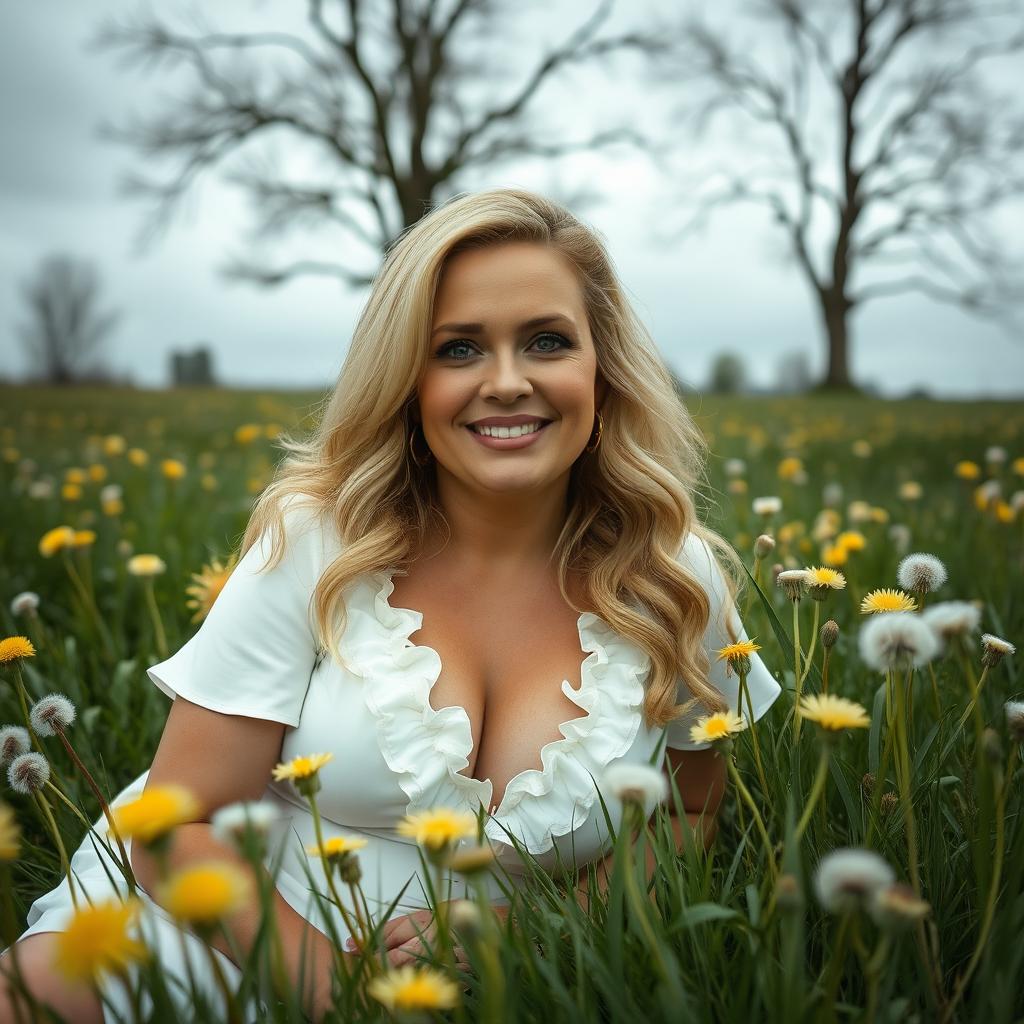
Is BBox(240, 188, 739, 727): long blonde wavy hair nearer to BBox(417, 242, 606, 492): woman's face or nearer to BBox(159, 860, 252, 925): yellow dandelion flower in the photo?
BBox(417, 242, 606, 492): woman's face

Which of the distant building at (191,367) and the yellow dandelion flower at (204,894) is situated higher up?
the distant building at (191,367)

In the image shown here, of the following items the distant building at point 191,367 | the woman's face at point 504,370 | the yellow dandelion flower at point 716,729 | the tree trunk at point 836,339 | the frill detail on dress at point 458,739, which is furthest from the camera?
the distant building at point 191,367

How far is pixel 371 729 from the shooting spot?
4.91 ft

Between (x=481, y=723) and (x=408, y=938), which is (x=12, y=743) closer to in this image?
(x=408, y=938)

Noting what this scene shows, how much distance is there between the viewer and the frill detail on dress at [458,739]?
149 cm

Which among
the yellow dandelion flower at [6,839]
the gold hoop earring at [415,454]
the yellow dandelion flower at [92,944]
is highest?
the gold hoop earring at [415,454]

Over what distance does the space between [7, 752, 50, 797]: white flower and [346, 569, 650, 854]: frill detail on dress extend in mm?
492

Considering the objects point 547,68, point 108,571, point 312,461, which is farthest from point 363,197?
A: point 312,461

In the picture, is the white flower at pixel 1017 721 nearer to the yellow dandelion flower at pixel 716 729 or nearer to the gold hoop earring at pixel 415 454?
the yellow dandelion flower at pixel 716 729

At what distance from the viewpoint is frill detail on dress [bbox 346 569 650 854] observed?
1486 mm

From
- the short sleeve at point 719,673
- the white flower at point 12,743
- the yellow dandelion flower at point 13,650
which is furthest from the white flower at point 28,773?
the short sleeve at point 719,673

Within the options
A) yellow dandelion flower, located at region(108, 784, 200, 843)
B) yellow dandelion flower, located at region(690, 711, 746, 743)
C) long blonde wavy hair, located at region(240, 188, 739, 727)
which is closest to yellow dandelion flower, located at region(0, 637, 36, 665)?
long blonde wavy hair, located at region(240, 188, 739, 727)

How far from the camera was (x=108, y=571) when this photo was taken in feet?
10.7

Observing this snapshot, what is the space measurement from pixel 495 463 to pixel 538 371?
18cm
